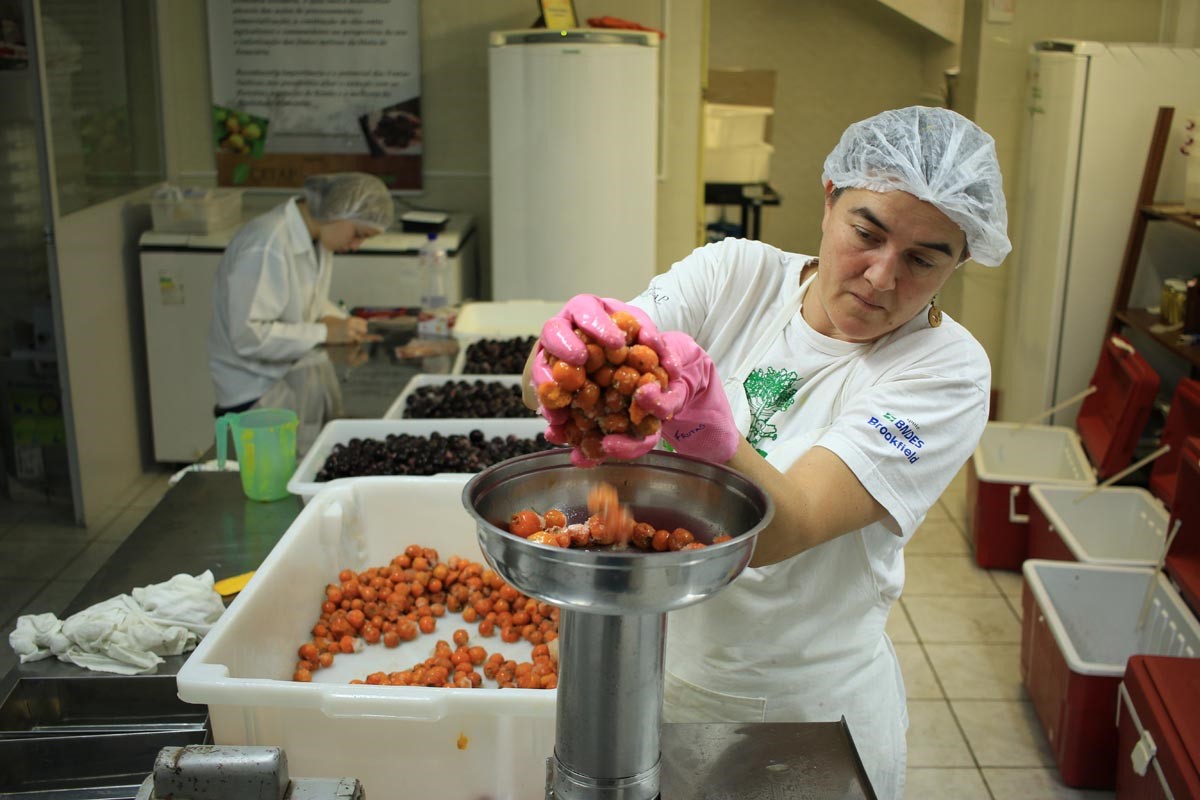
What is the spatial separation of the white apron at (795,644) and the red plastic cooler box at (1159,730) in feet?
2.76

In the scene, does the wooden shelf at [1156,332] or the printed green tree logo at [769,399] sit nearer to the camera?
the printed green tree logo at [769,399]

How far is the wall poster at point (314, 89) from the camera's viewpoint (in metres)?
5.18

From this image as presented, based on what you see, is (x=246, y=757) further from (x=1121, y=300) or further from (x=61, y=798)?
(x=1121, y=300)

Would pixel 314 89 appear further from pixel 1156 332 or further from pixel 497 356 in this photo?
pixel 1156 332

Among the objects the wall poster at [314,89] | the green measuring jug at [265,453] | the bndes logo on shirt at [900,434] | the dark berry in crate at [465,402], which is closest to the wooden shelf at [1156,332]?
the dark berry in crate at [465,402]

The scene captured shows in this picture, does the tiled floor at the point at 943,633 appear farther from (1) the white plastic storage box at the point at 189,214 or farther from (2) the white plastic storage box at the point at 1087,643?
(1) the white plastic storage box at the point at 189,214

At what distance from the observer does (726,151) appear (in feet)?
23.4

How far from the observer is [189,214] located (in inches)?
183

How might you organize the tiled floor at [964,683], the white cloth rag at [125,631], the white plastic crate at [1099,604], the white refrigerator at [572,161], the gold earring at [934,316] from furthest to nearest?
1. the white refrigerator at [572,161]
2. the white plastic crate at [1099,604]
3. the tiled floor at [964,683]
4. the white cloth rag at [125,631]
5. the gold earring at [934,316]

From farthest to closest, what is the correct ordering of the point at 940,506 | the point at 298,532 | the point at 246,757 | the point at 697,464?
the point at 940,506 < the point at 298,532 < the point at 697,464 < the point at 246,757

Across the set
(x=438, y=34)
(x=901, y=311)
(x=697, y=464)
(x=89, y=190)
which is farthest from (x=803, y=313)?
(x=438, y=34)

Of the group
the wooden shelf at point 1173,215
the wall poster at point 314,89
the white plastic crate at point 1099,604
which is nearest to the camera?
the white plastic crate at point 1099,604

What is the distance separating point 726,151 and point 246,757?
6.44 meters

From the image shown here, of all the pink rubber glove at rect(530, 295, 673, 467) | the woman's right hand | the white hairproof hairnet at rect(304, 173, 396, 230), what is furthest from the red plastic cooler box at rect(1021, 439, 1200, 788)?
the white hairproof hairnet at rect(304, 173, 396, 230)
